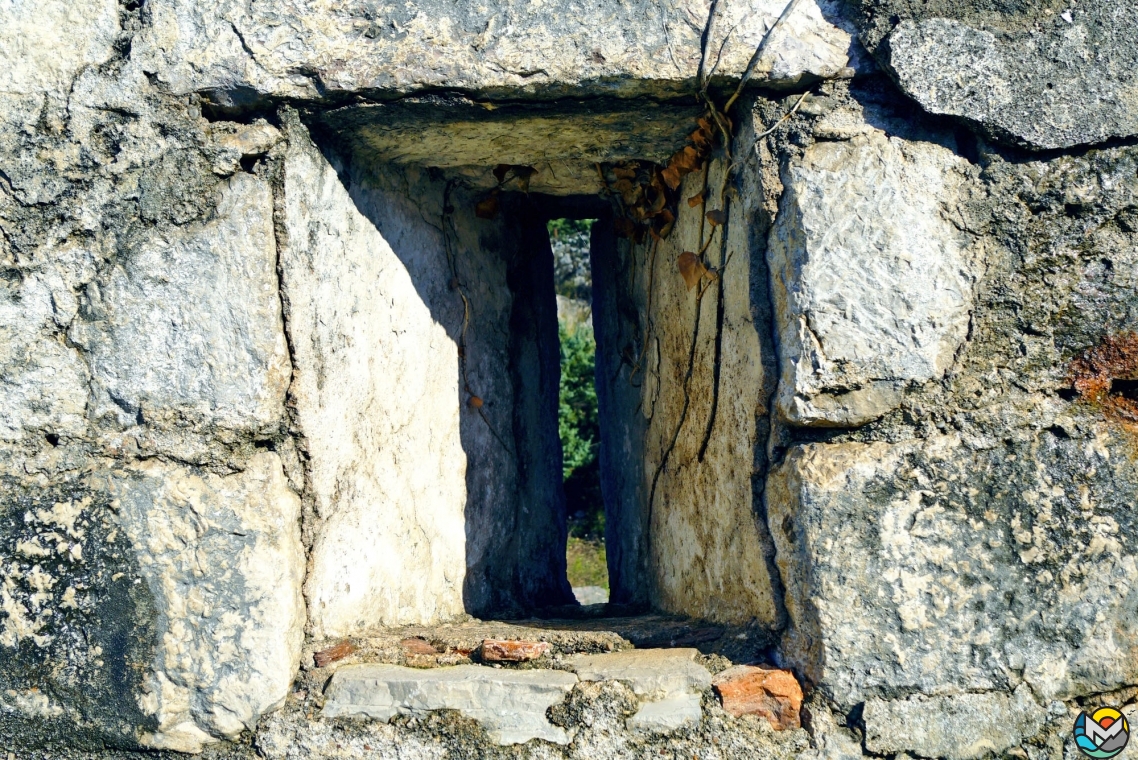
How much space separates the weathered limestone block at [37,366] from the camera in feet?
5.61

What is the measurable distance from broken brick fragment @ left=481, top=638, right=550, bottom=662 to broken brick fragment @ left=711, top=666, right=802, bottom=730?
333 millimetres

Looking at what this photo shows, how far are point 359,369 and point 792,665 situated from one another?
1000 mm

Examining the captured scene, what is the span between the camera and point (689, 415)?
220 cm

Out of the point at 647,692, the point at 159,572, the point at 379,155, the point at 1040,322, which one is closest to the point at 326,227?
the point at 379,155

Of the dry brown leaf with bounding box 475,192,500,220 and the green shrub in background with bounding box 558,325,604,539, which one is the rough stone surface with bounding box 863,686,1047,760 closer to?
the dry brown leaf with bounding box 475,192,500,220

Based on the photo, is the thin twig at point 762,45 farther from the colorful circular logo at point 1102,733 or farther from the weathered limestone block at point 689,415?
the colorful circular logo at point 1102,733

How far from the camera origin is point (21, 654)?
1.68 metres

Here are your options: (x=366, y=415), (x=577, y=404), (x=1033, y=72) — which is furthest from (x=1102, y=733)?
(x=577, y=404)

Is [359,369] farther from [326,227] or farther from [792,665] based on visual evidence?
[792,665]

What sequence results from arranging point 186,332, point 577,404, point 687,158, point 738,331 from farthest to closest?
point 577,404 < point 687,158 < point 738,331 < point 186,332

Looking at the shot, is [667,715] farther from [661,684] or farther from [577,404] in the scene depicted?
[577,404]

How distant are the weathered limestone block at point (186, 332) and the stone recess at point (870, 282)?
3.12 feet

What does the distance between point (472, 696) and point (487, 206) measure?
123 centimetres

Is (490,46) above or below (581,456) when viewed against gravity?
above
